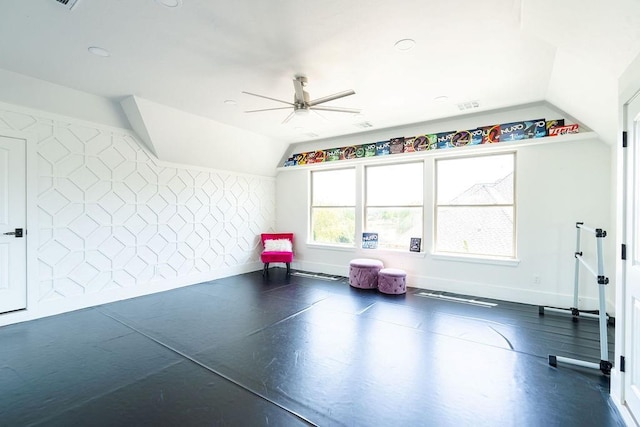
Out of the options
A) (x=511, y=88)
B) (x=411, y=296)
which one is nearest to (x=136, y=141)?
(x=411, y=296)

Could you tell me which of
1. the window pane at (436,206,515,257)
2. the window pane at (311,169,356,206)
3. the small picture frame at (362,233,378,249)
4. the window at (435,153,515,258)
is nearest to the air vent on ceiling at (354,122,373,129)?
the window pane at (311,169,356,206)

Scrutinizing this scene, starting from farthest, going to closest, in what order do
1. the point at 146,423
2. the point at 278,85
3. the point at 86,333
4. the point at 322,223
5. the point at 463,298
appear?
the point at 322,223 < the point at 463,298 < the point at 278,85 < the point at 86,333 < the point at 146,423

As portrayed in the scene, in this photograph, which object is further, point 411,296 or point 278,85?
point 411,296

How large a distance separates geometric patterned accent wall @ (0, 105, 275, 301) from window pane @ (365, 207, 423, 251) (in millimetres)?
3031

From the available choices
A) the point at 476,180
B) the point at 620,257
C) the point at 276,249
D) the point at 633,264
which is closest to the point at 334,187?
the point at 276,249

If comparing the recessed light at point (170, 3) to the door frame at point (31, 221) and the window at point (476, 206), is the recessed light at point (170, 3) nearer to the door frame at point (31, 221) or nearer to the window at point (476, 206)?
the door frame at point (31, 221)

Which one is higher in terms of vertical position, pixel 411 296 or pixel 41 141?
pixel 41 141

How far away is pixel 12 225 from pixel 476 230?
6519 millimetres

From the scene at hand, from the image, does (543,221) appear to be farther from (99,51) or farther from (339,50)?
(99,51)

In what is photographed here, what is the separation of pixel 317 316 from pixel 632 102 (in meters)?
3.50

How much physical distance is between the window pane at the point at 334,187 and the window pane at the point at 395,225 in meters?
0.60

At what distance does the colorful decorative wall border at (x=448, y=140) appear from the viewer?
4.13 m

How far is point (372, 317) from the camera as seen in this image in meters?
3.74

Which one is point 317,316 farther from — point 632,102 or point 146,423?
point 632,102
